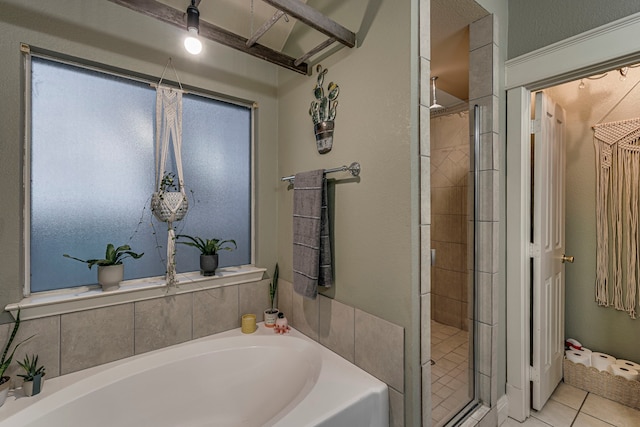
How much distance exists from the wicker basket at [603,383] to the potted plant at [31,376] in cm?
324

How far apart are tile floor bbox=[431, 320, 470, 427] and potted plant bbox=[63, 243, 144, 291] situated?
6.15ft

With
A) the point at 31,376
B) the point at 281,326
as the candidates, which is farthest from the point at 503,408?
the point at 31,376

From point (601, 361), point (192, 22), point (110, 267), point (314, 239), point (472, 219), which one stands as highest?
point (192, 22)

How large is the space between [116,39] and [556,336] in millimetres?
3332

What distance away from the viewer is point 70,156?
141 cm

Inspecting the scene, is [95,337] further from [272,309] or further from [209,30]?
[209,30]

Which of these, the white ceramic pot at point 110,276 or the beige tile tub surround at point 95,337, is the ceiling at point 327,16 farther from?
the beige tile tub surround at point 95,337

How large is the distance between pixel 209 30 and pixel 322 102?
67 centimetres

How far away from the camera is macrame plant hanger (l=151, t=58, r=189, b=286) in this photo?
5.10ft

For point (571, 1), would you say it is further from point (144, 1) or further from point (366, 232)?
point (144, 1)

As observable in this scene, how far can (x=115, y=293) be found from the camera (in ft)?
4.66

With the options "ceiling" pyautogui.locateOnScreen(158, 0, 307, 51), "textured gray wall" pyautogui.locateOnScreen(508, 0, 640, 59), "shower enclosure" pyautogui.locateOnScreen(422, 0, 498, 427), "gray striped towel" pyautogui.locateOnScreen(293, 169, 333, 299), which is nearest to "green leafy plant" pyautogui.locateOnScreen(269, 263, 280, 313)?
"gray striped towel" pyautogui.locateOnScreen(293, 169, 333, 299)

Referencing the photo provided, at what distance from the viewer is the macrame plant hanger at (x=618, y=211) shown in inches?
79.5

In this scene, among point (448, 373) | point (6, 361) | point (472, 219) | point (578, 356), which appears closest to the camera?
point (6, 361)
